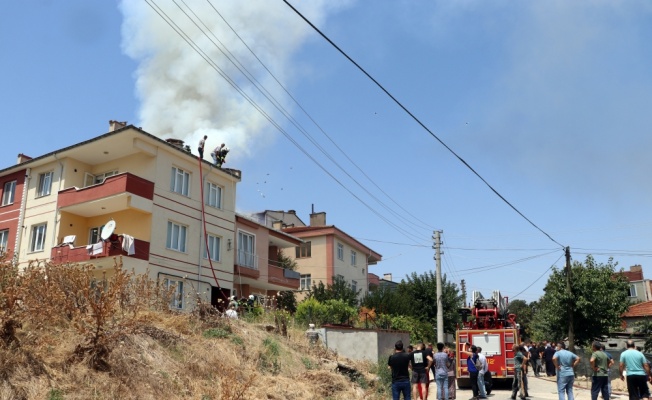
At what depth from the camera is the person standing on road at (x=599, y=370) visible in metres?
13.8

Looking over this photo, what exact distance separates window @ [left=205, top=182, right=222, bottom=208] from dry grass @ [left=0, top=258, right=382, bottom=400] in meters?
15.3

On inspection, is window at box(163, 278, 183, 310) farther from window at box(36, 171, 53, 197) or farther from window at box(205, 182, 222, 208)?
window at box(36, 171, 53, 197)

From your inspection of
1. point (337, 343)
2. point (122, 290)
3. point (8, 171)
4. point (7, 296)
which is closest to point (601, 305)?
point (337, 343)

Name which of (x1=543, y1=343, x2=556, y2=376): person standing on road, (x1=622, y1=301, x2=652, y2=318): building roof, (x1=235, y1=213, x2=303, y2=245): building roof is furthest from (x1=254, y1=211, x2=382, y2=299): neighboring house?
(x1=622, y1=301, x2=652, y2=318): building roof

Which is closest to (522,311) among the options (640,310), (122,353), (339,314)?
(640,310)

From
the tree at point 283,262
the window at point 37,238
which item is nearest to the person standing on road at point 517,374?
the tree at point 283,262

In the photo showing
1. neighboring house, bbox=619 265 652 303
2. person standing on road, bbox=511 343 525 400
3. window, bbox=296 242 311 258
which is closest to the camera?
person standing on road, bbox=511 343 525 400

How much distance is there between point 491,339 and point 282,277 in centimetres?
1653

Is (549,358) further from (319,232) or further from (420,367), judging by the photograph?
(319,232)

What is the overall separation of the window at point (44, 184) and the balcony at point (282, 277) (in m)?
12.1

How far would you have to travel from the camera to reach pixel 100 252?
24500 mm

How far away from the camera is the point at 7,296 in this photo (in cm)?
1017

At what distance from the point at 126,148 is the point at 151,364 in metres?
17.3

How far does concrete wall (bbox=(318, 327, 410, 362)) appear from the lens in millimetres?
20578
